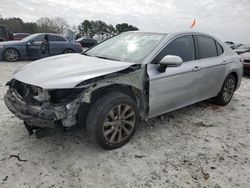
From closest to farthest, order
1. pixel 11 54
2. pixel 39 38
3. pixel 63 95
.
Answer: pixel 63 95, pixel 11 54, pixel 39 38

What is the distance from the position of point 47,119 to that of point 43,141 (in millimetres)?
838

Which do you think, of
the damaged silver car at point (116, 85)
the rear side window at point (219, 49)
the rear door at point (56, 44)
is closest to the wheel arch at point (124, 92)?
the damaged silver car at point (116, 85)

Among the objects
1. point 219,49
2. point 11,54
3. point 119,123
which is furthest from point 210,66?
point 11,54

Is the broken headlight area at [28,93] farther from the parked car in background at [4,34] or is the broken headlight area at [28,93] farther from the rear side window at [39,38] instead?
the parked car in background at [4,34]

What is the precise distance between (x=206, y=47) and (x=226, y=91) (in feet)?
4.05

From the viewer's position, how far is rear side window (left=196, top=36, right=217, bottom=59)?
13.2 feet

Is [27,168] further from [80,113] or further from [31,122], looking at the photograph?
[80,113]

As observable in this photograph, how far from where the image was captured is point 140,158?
2889mm

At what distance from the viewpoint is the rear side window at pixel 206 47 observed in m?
4.03

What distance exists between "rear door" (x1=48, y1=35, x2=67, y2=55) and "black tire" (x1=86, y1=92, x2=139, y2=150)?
8.82 m

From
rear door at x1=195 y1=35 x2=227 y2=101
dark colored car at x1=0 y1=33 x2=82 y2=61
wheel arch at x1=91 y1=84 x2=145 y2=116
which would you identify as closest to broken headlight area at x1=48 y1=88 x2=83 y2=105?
wheel arch at x1=91 y1=84 x2=145 y2=116

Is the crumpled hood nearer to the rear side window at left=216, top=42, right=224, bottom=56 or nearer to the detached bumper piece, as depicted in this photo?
the detached bumper piece

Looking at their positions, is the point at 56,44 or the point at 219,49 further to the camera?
the point at 56,44

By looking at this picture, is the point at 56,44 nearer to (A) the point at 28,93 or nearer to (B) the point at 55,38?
(B) the point at 55,38
